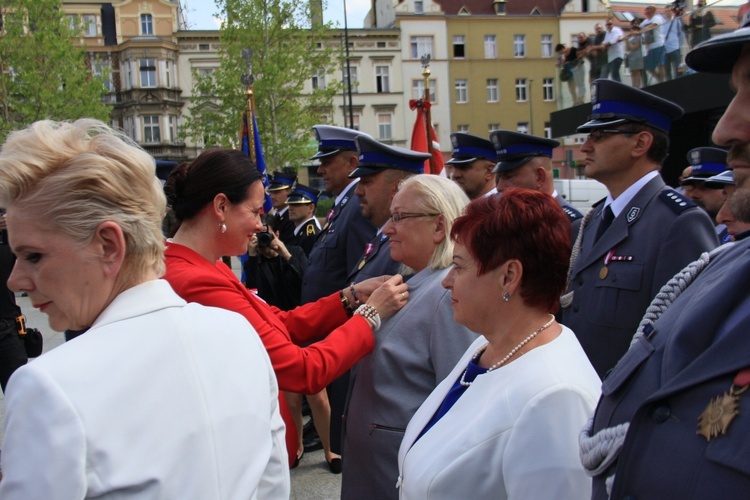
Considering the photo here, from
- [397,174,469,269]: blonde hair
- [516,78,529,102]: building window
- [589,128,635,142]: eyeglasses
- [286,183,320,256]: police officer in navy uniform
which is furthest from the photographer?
[516,78,529,102]: building window

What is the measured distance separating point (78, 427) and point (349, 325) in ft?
4.79

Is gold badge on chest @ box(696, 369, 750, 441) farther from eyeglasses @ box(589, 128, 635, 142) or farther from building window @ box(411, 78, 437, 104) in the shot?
building window @ box(411, 78, 437, 104)

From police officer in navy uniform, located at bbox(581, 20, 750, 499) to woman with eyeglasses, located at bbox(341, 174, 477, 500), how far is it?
1221 mm

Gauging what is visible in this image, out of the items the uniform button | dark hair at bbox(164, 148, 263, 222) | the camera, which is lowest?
the camera

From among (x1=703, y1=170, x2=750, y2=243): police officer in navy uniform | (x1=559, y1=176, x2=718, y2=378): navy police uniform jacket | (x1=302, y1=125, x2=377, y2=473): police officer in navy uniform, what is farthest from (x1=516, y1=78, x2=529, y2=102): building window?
(x1=559, y1=176, x2=718, y2=378): navy police uniform jacket

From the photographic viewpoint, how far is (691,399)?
1.14m

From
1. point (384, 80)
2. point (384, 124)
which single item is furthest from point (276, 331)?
point (384, 80)

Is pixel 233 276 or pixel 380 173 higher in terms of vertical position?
pixel 380 173

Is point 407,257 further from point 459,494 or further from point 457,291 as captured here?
point 459,494

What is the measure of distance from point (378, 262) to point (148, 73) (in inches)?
1921

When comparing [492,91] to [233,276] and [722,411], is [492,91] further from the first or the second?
[722,411]

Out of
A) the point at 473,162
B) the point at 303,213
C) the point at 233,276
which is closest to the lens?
the point at 233,276

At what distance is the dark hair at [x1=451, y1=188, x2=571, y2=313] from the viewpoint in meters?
2.03

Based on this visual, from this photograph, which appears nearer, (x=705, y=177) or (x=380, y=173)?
(x=380, y=173)
